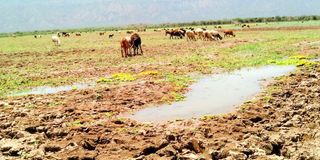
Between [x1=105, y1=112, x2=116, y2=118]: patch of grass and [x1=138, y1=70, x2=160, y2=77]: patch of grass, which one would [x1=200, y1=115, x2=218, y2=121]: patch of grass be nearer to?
[x1=105, y1=112, x2=116, y2=118]: patch of grass

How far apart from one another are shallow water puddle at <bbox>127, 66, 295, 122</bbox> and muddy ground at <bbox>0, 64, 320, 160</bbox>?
586 mm

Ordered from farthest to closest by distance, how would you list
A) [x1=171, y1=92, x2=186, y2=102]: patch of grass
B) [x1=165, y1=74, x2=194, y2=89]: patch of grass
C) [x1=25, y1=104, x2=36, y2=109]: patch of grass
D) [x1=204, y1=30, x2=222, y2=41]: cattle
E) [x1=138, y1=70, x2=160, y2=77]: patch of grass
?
[x1=204, y1=30, x2=222, y2=41]: cattle < [x1=138, y1=70, x2=160, y2=77]: patch of grass < [x1=165, y1=74, x2=194, y2=89]: patch of grass < [x1=171, y1=92, x2=186, y2=102]: patch of grass < [x1=25, y1=104, x2=36, y2=109]: patch of grass

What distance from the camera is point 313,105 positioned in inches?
413

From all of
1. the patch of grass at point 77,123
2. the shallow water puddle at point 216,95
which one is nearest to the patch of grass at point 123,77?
the shallow water puddle at point 216,95

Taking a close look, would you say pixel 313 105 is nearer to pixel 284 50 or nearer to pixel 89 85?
pixel 89 85

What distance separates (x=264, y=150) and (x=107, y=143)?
3.09 m

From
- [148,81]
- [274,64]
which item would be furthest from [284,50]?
[148,81]

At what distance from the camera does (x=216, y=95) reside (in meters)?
13.0

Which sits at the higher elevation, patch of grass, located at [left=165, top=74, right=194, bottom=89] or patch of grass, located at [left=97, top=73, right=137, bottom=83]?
patch of grass, located at [left=165, top=74, right=194, bottom=89]

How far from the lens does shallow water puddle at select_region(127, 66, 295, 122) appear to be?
11008mm

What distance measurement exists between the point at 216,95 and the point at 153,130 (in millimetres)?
4147

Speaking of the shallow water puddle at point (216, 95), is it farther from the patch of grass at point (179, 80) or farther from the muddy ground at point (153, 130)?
the muddy ground at point (153, 130)

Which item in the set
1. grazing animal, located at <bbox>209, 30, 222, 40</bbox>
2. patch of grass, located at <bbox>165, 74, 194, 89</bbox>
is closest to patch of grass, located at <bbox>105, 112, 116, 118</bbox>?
patch of grass, located at <bbox>165, 74, 194, 89</bbox>

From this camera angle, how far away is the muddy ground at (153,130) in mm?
7867
